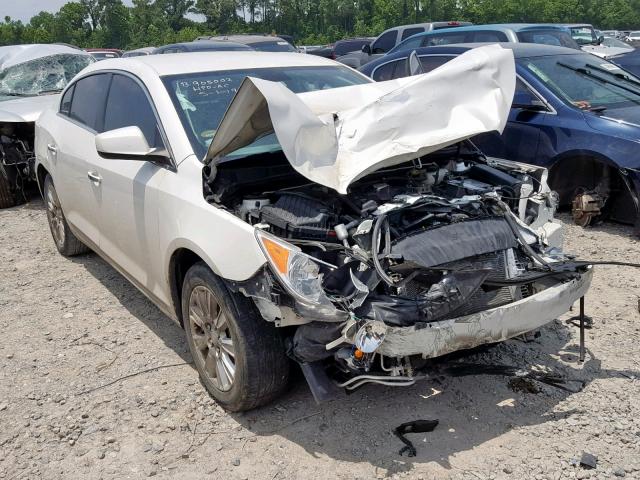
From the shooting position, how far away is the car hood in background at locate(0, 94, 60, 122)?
7.28 meters

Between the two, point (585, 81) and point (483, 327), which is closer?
point (483, 327)

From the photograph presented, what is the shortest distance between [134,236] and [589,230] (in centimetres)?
417

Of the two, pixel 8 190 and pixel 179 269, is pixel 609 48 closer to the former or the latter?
pixel 8 190

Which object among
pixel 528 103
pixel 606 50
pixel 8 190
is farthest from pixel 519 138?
pixel 606 50

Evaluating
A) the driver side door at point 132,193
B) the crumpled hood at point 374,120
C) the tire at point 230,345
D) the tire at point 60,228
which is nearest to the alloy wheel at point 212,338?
the tire at point 230,345

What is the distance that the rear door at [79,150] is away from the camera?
4.57 m

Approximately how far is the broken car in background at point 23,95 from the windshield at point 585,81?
5.62 meters

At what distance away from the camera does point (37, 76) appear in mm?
8859

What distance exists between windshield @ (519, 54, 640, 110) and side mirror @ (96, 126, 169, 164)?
4.28 metres

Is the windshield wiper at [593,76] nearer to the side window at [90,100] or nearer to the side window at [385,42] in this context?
the side window at [90,100]

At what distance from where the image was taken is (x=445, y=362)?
3188 millimetres

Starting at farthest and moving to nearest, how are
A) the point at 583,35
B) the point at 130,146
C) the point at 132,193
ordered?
1. the point at 583,35
2. the point at 132,193
3. the point at 130,146

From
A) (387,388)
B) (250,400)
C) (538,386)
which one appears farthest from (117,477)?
(538,386)

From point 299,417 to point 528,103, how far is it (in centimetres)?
436
